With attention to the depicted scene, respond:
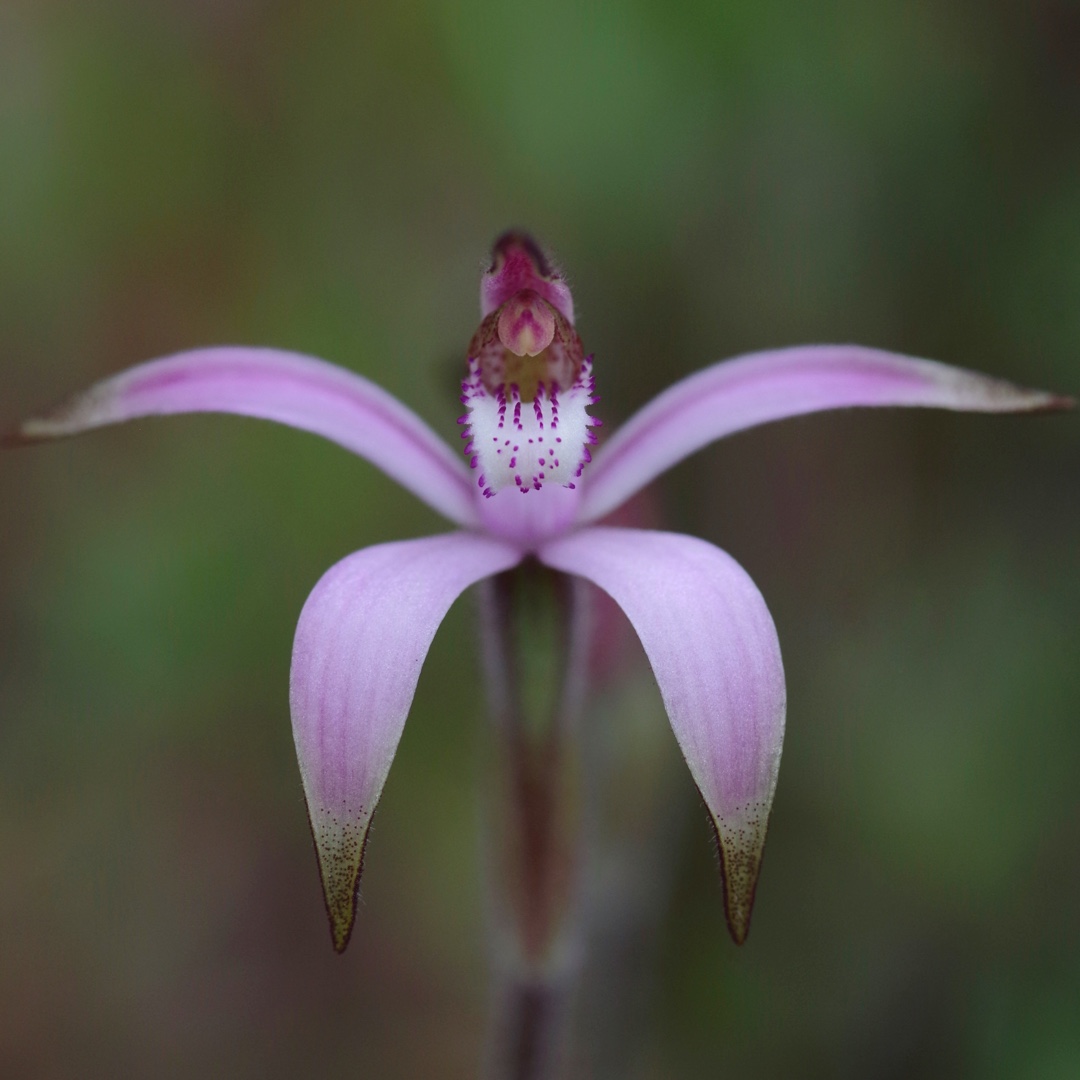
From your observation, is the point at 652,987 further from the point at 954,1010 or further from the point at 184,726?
the point at 184,726

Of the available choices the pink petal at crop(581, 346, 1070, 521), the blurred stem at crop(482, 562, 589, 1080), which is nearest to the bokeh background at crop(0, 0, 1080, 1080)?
the blurred stem at crop(482, 562, 589, 1080)

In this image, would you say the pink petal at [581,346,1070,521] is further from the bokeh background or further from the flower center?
the bokeh background

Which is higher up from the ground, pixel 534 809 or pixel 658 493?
pixel 658 493

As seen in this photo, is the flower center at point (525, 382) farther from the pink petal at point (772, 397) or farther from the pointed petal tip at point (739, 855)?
the pointed petal tip at point (739, 855)

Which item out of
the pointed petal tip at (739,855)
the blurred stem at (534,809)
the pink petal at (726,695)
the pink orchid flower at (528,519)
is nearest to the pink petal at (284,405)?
the pink orchid flower at (528,519)

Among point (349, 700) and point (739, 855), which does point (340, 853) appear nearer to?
point (349, 700)

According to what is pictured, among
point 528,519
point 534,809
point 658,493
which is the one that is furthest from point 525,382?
point 658,493
